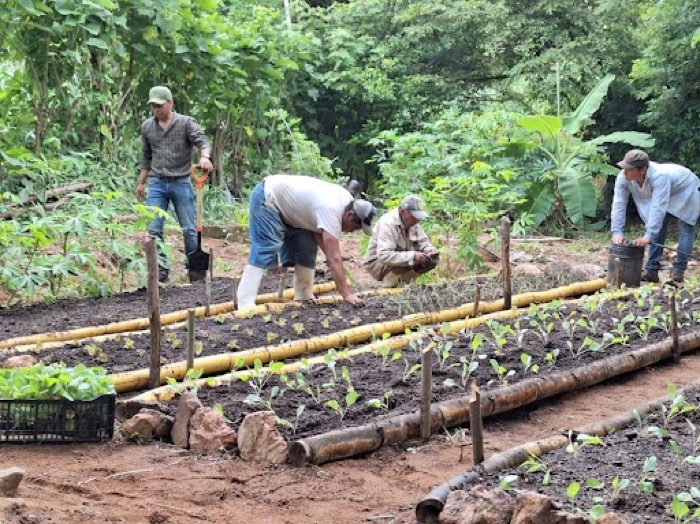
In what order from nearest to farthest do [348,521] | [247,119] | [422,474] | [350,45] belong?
[348,521]
[422,474]
[247,119]
[350,45]

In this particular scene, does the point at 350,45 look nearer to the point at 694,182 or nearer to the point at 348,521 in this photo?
the point at 694,182

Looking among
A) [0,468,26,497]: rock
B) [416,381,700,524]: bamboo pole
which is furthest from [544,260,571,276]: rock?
[0,468,26,497]: rock

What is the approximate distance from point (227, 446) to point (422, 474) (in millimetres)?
893

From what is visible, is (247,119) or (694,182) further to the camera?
(247,119)

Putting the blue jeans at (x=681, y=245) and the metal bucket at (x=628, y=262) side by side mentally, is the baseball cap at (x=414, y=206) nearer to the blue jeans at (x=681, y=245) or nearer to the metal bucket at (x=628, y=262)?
the metal bucket at (x=628, y=262)

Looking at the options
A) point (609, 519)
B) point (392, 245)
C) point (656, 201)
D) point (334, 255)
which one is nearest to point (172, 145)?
point (392, 245)

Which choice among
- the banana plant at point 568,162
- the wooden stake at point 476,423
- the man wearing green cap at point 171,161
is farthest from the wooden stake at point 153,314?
the banana plant at point 568,162

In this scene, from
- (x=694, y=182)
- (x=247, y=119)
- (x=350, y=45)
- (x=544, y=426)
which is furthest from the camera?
(x=350, y=45)

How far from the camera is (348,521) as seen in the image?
11.5 ft

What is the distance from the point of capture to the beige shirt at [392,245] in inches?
317

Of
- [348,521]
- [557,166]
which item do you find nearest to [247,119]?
[557,166]

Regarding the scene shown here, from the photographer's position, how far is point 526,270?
32.0 feet

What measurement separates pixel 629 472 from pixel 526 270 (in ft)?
20.8

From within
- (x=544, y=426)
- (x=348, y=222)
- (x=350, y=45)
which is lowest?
(x=544, y=426)
